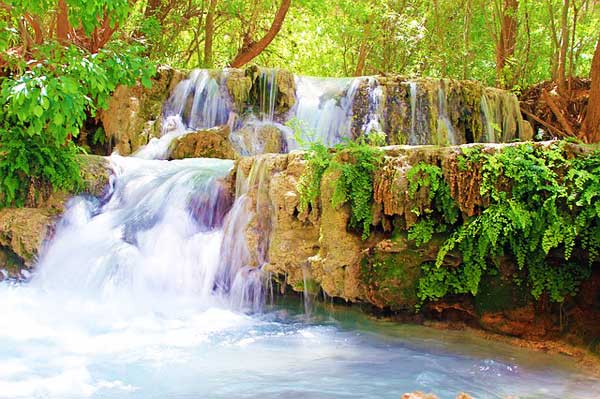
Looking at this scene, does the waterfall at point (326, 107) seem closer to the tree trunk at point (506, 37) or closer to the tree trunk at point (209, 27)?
the tree trunk at point (506, 37)

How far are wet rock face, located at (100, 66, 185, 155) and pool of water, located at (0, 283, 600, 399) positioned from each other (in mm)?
6170

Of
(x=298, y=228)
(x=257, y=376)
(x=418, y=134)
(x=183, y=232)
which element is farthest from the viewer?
(x=418, y=134)

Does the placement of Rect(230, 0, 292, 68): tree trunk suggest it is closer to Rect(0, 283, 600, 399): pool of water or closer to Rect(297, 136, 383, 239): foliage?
Rect(297, 136, 383, 239): foliage

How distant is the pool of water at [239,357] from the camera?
4.71m

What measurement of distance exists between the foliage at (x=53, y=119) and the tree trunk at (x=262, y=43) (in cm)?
826

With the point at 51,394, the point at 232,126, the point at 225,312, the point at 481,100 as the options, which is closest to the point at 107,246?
the point at 225,312

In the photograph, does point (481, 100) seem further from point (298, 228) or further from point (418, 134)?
point (298, 228)

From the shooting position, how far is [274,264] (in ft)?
22.6

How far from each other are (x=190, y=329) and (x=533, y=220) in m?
3.82

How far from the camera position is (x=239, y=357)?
5.48m

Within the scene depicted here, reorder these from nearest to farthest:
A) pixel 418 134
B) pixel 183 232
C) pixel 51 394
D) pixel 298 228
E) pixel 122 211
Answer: pixel 51 394
pixel 298 228
pixel 183 232
pixel 122 211
pixel 418 134

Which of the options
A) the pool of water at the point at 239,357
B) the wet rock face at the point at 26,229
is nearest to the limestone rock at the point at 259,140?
the wet rock face at the point at 26,229

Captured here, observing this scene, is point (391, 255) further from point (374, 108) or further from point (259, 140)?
point (374, 108)

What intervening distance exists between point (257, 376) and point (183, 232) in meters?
3.70
